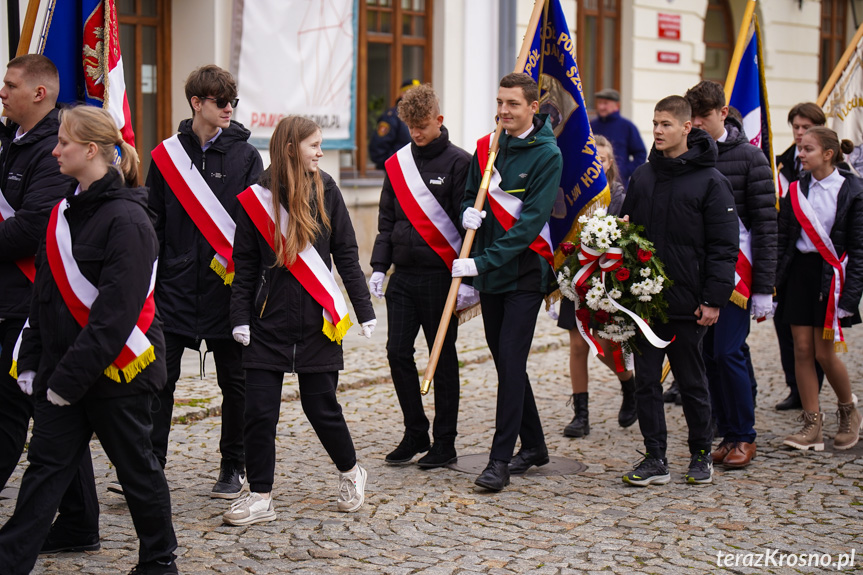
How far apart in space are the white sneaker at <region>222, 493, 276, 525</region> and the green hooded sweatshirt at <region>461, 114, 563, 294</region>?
5.13 ft

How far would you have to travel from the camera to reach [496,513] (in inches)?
211

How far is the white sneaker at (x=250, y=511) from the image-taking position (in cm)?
504

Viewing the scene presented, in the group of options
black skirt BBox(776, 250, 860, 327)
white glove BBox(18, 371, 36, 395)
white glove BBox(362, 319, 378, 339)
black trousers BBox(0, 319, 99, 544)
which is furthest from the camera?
black skirt BBox(776, 250, 860, 327)

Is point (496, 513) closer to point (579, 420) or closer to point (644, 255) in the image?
point (644, 255)

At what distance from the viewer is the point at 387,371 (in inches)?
344

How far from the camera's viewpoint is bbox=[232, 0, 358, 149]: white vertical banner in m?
11.9

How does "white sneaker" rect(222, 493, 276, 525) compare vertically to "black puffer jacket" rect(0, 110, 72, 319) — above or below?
below

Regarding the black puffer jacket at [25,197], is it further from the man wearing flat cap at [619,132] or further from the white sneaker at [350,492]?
the man wearing flat cap at [619,132]

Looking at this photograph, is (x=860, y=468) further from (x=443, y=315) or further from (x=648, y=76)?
(x=648, y=76)

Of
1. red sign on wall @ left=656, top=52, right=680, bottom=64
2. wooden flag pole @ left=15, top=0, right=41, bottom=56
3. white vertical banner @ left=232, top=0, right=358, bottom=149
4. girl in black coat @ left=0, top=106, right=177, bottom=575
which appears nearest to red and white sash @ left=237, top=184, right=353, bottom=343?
girl in black coat @ left=0, top=106, right=177, bottom=575

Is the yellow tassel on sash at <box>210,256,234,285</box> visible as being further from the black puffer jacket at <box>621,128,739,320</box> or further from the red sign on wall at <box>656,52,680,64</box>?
the red sign on wall at <box>656,52,680,64</box>

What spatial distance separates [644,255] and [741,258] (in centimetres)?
90

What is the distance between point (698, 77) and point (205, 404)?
12.3 meters

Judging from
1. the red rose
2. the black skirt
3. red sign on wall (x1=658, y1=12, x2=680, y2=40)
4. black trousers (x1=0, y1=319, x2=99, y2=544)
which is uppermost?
red sign on wall (x1=658, y1=12, x2=680, y2=40)
